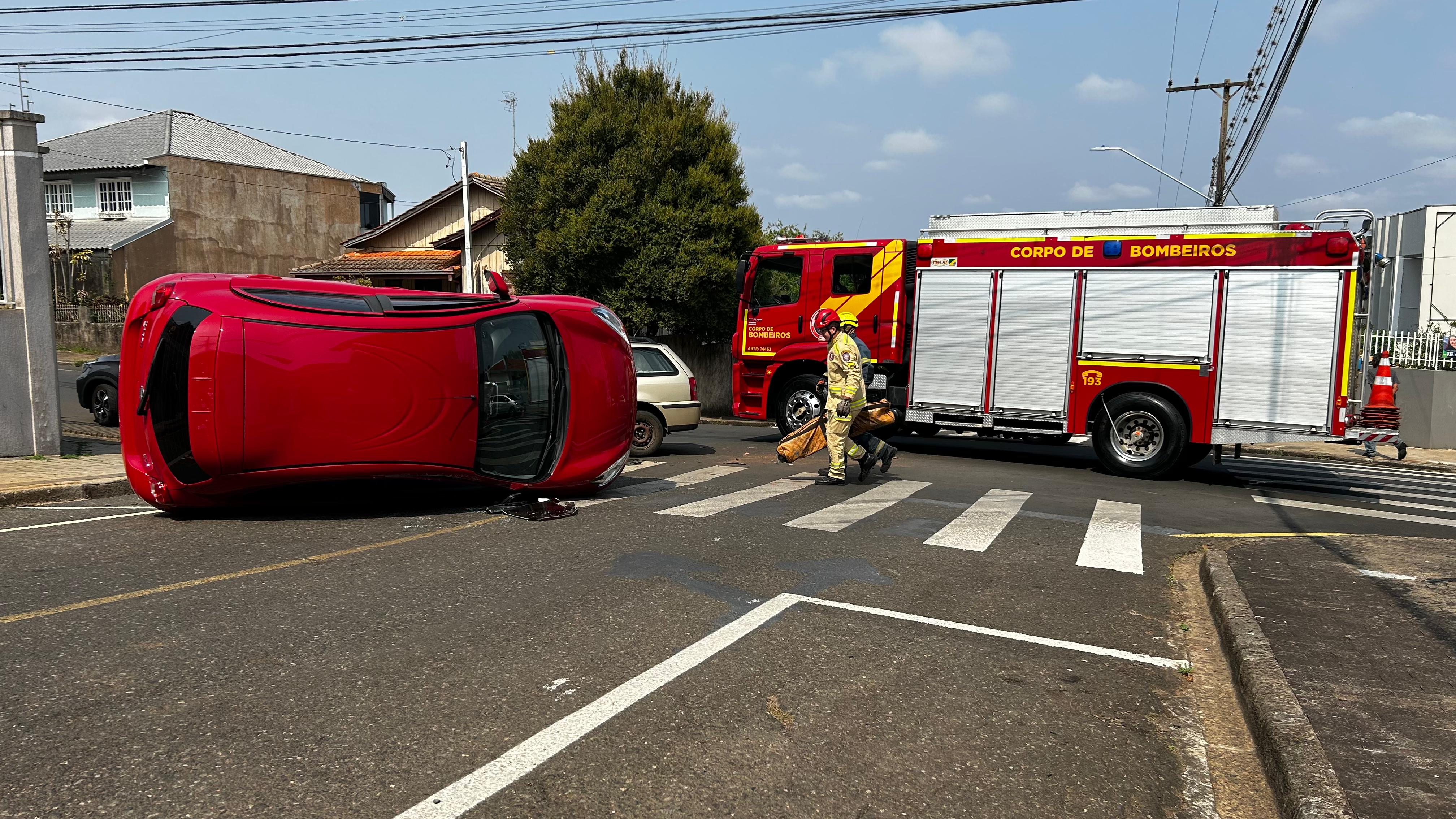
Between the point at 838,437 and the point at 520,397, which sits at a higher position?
the point at 520,397

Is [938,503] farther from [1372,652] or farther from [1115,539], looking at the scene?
[1372,652]

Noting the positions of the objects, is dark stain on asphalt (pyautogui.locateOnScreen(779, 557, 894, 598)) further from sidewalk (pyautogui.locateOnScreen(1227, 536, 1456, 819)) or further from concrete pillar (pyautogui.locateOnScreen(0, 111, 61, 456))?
concrete pillar (pyautogui.locateOnScreen(0, 111, 61, 456))

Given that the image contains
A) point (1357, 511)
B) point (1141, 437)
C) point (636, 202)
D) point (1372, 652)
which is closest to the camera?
point (1372, 652)

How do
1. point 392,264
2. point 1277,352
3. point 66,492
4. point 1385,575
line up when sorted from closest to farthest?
point 1385,575
point 66,492
point 1277,352
point 392,264

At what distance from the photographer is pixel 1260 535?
28.0ft

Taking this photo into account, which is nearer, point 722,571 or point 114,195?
point 722,571

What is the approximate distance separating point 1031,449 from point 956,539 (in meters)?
9.18

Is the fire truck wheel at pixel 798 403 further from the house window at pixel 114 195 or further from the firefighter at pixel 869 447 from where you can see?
the house window at pixel 114 195

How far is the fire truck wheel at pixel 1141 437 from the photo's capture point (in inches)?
475

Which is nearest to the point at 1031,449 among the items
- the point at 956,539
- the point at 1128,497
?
the point at 1128,497

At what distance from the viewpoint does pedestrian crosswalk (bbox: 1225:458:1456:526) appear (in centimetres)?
1039

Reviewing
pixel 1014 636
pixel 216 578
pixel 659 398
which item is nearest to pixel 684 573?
pixel 1014 636

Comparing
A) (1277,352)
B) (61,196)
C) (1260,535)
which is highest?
(61,196)

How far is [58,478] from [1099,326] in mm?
11879
